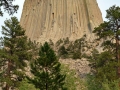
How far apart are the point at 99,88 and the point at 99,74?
4.16 feet

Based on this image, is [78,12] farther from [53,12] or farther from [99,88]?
[99,88]

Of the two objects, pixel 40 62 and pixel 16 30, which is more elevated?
pixel 16 30

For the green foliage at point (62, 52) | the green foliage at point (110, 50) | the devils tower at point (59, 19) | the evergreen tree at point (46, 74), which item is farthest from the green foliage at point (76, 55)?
the evergreen tree at point (46, 74)

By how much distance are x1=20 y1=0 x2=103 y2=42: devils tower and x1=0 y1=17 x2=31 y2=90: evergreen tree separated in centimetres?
3610

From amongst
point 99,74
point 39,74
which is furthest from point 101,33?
point 39,74

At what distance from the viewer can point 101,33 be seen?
2377cm

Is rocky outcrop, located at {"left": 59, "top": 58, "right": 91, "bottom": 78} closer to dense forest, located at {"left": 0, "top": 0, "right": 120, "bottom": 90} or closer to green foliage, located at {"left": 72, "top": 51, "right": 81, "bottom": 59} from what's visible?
green foliage, located at {"left": 72, "top": 51, "right": 81, "bottom": 59}

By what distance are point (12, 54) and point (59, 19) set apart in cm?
4448

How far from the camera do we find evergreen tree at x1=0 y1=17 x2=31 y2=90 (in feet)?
77.0

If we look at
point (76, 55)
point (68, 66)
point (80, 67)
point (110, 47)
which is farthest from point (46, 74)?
point (76, 55)

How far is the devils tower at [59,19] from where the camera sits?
64.9 meters

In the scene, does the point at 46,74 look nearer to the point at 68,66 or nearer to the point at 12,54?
the point at 68,66

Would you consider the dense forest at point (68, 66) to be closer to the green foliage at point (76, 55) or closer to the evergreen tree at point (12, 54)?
the evergreen tree at point (12, 54)

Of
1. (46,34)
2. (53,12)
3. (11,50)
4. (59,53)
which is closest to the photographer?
(11,50)
